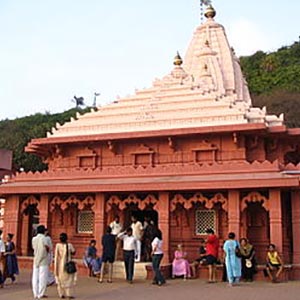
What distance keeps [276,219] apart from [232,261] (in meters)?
2.19

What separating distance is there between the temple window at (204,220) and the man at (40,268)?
6824 millimetres

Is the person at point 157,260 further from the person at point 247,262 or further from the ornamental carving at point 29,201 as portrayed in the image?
the ornamental carving at point 29,201

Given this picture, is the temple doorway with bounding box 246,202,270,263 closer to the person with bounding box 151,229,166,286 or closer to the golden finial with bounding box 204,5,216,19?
the person with bounding box 151,229,166,286

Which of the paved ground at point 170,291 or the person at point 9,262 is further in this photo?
the person at point 9,262

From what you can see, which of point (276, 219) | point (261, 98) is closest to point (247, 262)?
point (276, 219)

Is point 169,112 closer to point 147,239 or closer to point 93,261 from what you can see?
point 147,239

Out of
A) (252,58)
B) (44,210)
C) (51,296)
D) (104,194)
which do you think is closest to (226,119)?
(104,194)

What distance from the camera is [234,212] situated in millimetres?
13828

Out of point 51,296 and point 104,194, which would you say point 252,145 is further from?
point 51,296

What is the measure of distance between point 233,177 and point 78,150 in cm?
689

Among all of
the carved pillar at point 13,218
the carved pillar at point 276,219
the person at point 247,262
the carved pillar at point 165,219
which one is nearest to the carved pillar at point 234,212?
the person at point 247,262

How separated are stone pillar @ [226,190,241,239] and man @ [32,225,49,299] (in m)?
5.67

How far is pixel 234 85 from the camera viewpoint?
76.2 ft

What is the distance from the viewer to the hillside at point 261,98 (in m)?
45.6
